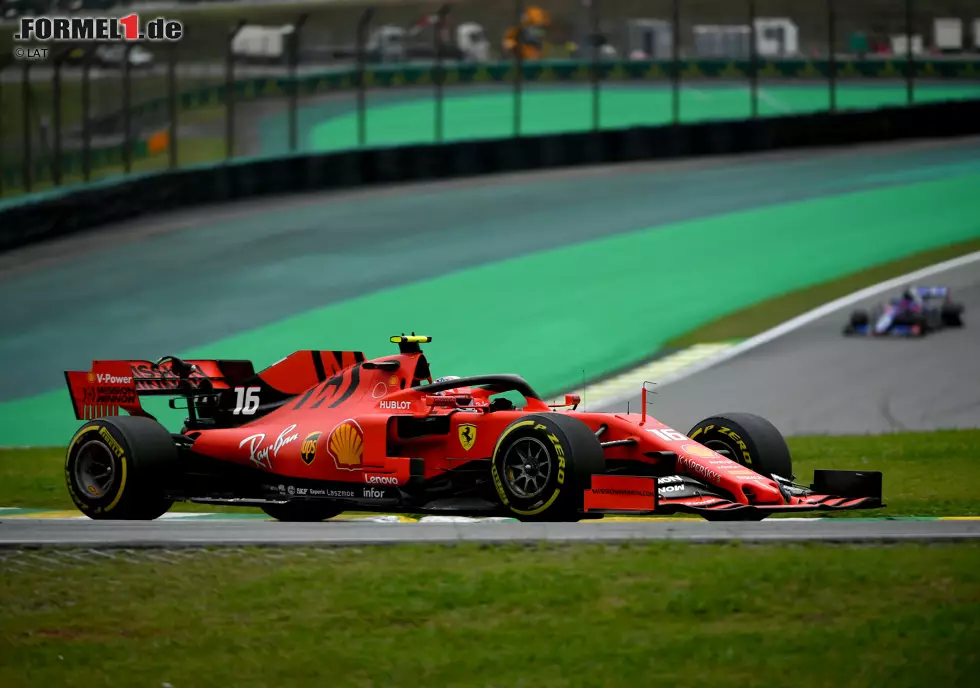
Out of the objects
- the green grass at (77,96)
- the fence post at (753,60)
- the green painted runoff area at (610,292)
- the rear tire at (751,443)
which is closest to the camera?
the rear tire at (751,443)

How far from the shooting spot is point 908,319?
86.5 feet

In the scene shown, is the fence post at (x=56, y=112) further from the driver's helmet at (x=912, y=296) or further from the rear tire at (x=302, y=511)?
the rear tire at (x=302, y=511)

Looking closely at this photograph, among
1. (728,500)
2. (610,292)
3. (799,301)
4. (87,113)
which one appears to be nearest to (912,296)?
(799,301)

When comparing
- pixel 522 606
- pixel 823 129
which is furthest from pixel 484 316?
pixel 522 606

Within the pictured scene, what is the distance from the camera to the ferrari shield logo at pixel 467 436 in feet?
44.4

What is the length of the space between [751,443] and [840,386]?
10892 millimetres

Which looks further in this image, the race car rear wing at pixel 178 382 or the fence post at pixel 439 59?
the fence post at pixel 439 59

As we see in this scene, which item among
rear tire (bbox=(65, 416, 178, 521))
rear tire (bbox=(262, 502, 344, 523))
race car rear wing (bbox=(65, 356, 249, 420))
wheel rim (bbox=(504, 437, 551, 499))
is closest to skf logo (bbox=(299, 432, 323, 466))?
rear tire (bbox=(262, 502, 344, 523))

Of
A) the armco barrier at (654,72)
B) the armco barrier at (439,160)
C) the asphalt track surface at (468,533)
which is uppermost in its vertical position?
the armco barrier at (654,72)

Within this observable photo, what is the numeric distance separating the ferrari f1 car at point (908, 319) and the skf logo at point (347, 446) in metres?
13.9

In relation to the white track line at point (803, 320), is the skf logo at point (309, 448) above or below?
below

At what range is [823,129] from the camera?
38500mm

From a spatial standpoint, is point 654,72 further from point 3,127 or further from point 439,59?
point 3,127

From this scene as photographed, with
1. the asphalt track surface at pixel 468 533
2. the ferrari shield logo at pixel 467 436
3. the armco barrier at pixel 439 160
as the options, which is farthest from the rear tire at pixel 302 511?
the armco barrier at pixel 439 160
